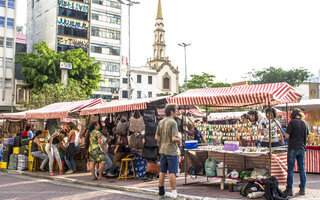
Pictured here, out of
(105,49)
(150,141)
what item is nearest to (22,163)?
(150,141)

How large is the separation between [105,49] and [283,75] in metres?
33.4

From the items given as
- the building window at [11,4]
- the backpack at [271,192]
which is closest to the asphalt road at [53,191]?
the backpack at [271,192]

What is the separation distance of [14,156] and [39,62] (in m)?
27.5

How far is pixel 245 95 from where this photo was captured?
8320mm

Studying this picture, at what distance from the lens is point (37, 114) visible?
15.9m

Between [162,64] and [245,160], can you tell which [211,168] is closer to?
[245,160]

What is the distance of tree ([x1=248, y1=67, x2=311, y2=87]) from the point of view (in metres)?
63.8

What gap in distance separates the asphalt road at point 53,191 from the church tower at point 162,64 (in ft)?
201

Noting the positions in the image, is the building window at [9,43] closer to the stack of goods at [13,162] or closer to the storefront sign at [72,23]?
the storefront sign at [72,23]

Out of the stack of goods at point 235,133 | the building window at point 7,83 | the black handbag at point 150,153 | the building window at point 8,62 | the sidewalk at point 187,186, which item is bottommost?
the sidewalk at point 187,186

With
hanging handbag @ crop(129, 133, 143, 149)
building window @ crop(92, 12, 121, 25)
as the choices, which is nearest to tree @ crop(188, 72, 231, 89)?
building window @ crop(92, 12, 121, 25)

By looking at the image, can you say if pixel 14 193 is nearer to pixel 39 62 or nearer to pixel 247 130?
pixel 247 130

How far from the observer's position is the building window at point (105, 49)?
5484 cm

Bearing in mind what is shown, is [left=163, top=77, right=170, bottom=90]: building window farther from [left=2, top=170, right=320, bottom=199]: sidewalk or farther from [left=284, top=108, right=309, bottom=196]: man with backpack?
[left=284, top=108, right=309, bottom=196]: man with backpack
